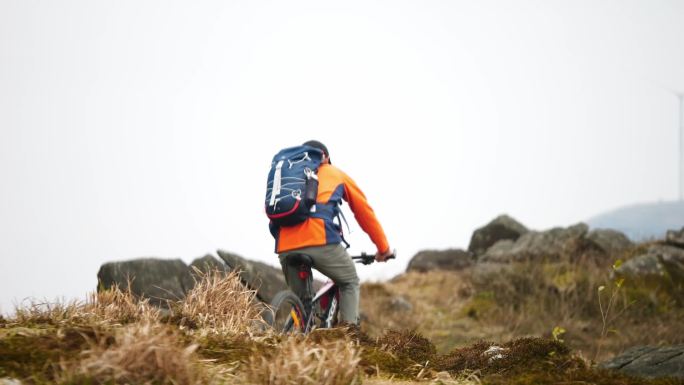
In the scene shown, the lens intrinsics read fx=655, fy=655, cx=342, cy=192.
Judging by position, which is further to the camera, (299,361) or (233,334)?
(233,334)

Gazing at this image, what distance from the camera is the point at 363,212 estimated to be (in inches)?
244

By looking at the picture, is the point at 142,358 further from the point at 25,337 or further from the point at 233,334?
the point at 233,334

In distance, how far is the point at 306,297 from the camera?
5.82 meters

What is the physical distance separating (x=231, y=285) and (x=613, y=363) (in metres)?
2.65

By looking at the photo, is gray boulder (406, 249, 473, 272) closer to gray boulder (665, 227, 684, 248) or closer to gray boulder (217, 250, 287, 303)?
gray boulder (665, 227, 684, 248)

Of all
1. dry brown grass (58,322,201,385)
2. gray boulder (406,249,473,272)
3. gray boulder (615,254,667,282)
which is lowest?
gray boulder (406,249,473,272)

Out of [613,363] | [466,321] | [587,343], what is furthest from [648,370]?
[466,321]

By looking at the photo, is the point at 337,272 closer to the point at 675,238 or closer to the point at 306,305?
the point at 306,305

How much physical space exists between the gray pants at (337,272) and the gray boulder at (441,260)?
16048 mm

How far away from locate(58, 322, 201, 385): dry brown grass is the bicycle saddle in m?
2.97

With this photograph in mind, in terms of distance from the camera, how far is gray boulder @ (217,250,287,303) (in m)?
8.05

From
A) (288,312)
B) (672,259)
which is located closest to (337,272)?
(288,312)

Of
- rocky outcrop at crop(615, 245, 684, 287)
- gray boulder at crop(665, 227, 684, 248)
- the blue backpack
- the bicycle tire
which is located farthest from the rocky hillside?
gray boulder at crop(665, 227, 684, 248)

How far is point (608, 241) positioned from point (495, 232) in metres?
4.85
